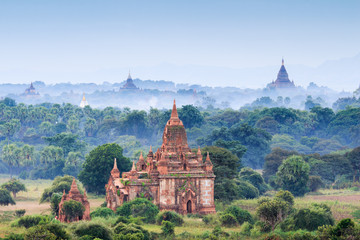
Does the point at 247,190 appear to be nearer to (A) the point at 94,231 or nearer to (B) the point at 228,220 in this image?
(B) the point at 228,220

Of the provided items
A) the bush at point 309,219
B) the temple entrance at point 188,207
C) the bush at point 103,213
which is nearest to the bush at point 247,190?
the temple entrance at point 188,207

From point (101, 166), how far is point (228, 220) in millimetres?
22837

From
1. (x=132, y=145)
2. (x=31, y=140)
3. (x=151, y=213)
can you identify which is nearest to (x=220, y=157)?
(x=151, y=213)

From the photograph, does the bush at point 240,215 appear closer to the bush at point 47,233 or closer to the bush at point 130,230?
the bush at point 130,230

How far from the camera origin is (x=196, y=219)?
56438 mm

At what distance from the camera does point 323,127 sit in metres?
144

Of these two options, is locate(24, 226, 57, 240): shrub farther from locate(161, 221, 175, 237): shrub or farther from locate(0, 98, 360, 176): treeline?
locate(0, 98, 360, 176): treeline

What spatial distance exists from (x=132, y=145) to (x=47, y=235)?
84223 millimetres

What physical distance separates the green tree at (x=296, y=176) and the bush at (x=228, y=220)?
845 inches

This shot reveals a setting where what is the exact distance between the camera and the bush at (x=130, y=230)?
1779 inches

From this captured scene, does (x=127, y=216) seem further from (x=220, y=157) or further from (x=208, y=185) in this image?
(x=220, y=157)

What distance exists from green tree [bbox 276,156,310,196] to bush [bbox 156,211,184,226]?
23.8 meters

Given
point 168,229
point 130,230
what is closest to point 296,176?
point 168,229

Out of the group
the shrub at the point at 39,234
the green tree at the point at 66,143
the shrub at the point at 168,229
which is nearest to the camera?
the shrub at the point at 39,234
